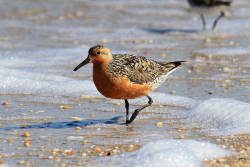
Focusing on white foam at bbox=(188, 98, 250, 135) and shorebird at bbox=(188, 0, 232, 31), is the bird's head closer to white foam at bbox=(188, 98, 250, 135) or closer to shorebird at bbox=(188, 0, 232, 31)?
white foam at bbox=(188, 98, 250, 135)

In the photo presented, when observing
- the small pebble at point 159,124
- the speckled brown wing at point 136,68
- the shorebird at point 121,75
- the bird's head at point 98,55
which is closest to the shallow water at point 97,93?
the small pebble at point 159,124

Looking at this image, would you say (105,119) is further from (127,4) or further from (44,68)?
(127,4)

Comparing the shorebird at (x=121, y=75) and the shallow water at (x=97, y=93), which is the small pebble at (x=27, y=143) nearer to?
the shallow water at (x=97, y=93)

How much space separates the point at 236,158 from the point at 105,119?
6.60ft

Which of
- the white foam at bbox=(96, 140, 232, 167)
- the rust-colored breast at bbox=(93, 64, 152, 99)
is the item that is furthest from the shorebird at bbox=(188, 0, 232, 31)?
the white foam at bbox=(96, 140, 232, 167)

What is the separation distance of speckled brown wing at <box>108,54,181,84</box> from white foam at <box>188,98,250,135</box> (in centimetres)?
65

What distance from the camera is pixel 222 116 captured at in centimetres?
672

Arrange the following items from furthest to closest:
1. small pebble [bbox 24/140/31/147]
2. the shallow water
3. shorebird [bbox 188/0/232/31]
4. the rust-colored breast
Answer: shorebird [bbox 188/0/232/31], the rust-colored breast, the shallow water, small pebble [bbox 24/140/31/147]

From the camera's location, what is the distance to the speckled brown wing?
21.8 feet

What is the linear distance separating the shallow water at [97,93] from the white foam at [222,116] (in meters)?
0.01

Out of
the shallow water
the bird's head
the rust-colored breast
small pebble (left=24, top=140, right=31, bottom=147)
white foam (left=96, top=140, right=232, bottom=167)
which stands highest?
the bird's head

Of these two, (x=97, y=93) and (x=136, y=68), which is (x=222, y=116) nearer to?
(x=136, y=68)

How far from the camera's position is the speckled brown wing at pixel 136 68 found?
664cm

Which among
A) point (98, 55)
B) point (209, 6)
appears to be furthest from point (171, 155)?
point (209, 6)
